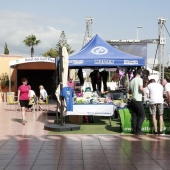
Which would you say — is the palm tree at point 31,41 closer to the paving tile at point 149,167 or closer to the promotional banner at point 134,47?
the promotional banner at point 134,47

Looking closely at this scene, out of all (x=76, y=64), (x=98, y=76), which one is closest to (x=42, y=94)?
(x=98, y=76)

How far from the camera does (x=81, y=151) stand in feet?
27.5

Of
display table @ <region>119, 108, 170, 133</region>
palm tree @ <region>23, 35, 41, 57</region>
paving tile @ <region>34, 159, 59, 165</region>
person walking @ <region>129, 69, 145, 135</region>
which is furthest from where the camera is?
palm tree @ <region>23, 35, 41, 57</region>

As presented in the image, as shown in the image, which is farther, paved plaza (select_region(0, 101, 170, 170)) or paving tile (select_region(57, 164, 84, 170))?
paved plaza (select_region(0, 101, 170, 170))

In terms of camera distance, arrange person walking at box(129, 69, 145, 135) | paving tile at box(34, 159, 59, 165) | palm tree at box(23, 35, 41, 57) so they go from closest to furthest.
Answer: paving tile at box(34, 159, 59, 165) → person walking at box(129, 69, 145, 135) → palm tree at box(23, 35, 41, 57)

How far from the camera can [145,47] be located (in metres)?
22.8

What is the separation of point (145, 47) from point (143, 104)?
39.0ft

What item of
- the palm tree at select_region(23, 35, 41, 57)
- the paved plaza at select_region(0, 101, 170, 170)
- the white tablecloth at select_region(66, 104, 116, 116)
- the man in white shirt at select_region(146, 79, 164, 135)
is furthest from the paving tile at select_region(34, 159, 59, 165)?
the palm tree at select_region(23, 35, 41, 57)

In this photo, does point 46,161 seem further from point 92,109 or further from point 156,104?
point 92,109

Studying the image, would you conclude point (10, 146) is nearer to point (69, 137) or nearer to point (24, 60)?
point (69, 137)

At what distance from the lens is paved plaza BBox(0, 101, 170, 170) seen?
7.08m

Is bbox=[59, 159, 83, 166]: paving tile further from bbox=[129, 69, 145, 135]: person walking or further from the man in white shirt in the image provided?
the man in white shirt

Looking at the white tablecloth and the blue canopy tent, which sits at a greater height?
the blue canopy tent

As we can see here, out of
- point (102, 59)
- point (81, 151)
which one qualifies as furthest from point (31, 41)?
point (81, 151)
